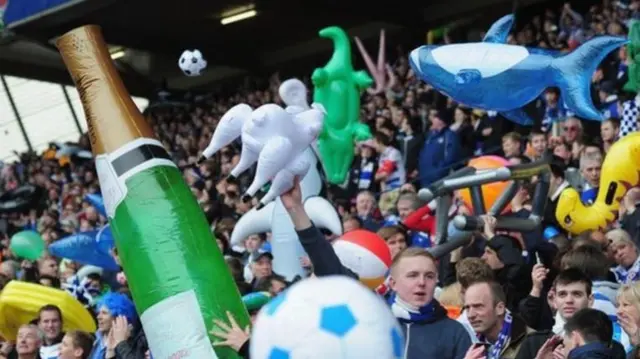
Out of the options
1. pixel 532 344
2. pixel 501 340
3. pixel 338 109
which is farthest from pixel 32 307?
pixel 532 344

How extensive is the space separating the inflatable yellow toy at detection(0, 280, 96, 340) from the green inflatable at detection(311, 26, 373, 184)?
281 centimetres

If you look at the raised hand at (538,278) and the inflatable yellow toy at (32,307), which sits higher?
the raised hand at (538,278)

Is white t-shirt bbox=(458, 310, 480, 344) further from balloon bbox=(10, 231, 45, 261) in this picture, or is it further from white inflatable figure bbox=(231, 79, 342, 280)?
balloon bbox=(10, 231, 45, 261)

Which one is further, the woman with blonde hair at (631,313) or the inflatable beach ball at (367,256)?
the inflatable beach ball at (367,256)

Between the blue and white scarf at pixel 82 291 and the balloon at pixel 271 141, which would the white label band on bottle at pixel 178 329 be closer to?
the balloon at pixel 271 141

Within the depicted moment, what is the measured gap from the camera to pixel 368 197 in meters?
10.3

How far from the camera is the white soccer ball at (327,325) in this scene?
257 centimetres

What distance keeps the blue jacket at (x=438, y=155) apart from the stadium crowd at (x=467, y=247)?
13 millimetres

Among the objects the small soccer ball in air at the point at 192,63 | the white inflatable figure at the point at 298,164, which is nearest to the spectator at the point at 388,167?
the small soccer ball in air at the point at 192,63

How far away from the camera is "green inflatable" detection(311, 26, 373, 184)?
1081 centimetres

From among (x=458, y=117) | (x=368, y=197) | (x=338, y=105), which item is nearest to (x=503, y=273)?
(x=368, y=197)

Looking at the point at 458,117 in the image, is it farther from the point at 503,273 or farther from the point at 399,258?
the point at 399,258

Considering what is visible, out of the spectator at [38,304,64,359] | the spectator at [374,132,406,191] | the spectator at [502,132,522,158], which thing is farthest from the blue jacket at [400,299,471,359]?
the spectator at [374,132,406,191]

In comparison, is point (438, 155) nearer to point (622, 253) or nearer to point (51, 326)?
point (51, 326)
